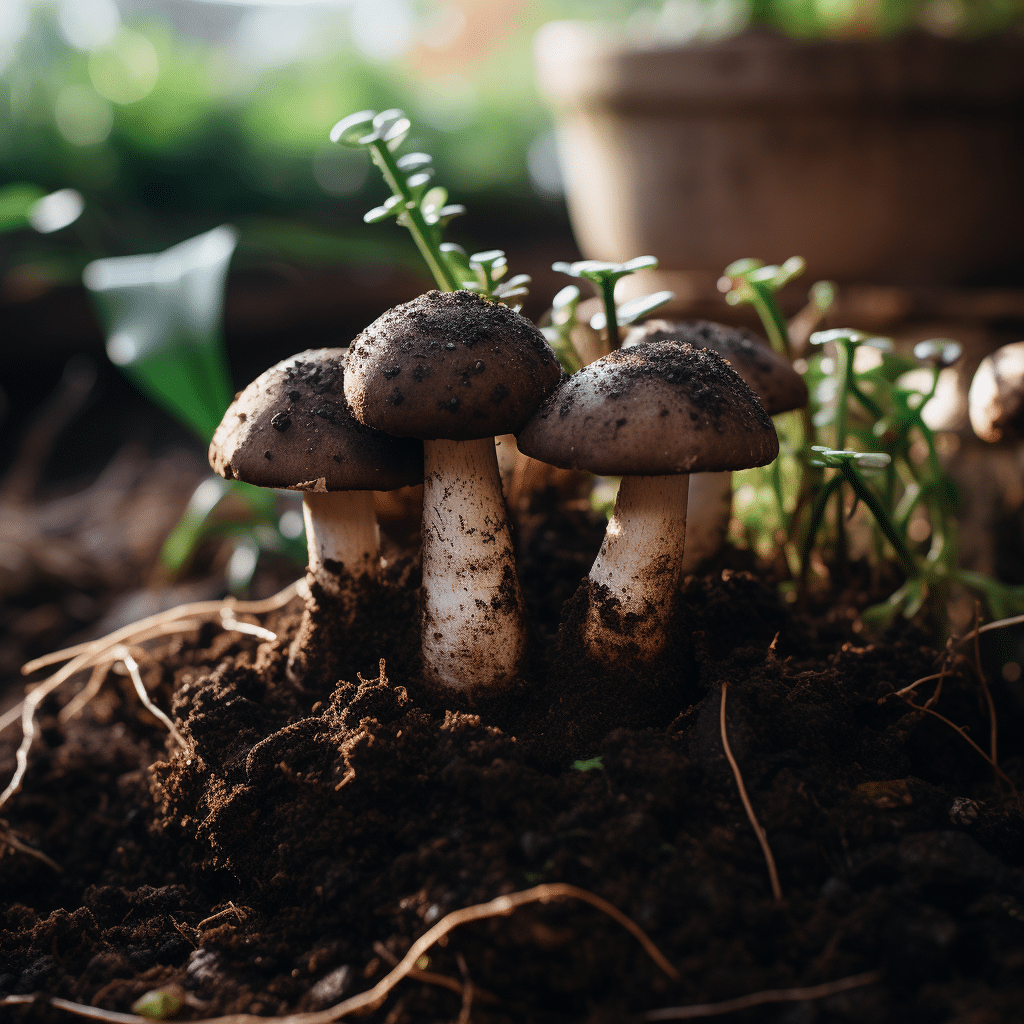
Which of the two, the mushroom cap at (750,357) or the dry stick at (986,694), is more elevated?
the mushroom cap at (750,357)

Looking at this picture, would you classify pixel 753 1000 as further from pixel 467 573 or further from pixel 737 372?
pixel 737 372

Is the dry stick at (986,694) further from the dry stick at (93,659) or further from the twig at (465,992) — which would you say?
the dry stick at (93,659)

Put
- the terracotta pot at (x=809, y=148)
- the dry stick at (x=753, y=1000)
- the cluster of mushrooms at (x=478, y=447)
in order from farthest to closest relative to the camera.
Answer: the terracotta pot at (x=809, y=148)
the cluster of mushrooms at (x=478, y=447)
the dry stick at (x=753, y=1000)

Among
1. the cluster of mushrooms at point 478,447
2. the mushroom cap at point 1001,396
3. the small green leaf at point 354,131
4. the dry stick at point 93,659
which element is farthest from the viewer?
the dry stick at point 93,659

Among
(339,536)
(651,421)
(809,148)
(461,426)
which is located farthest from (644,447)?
(809,148)

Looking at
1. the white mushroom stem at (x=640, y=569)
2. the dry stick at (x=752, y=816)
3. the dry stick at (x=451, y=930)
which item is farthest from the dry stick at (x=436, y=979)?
the white mushroom stem at (x=640, y=569)

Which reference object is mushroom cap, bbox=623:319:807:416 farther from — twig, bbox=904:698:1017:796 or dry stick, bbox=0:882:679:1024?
dry stick, bbox=0:882:679:1024

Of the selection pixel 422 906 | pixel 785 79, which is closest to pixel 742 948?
pixel 422 906

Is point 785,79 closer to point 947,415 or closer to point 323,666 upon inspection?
point 947,415
